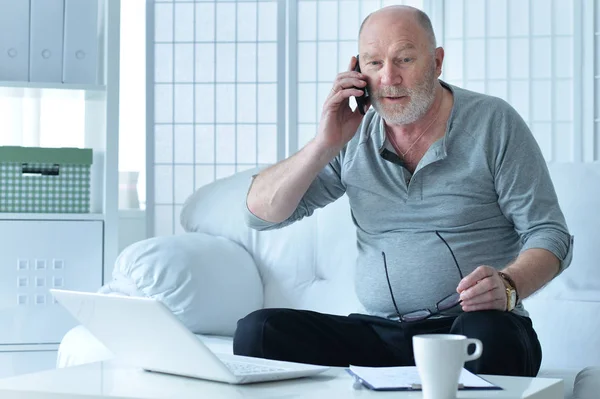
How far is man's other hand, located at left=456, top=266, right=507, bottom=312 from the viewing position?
5.31 feet

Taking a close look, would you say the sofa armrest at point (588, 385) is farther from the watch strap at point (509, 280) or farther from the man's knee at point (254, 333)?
the man's knee at point (254, 333)

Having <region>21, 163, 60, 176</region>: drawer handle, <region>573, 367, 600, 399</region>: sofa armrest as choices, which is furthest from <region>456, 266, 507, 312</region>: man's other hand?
<region>21, 163, 60, 176</region>: drawer handle

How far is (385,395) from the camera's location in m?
1.23

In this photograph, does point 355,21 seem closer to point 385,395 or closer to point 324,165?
point 324,165

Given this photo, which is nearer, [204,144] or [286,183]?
[286,183]

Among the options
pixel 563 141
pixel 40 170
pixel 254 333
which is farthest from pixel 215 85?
pixel 254 333

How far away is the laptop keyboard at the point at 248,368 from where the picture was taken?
1.35m

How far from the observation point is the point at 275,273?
106 inches

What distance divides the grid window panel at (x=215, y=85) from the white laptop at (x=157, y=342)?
82.8 inches

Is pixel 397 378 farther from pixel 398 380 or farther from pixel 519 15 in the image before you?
pixel 519 15

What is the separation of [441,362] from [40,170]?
218 centimetres

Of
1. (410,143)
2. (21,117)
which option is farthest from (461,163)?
(21,117)

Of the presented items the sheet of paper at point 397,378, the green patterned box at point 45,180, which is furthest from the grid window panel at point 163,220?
the sheet of paper at point 397,378

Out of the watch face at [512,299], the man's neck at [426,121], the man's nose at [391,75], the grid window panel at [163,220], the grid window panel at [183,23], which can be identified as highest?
the grid window panel at [183,23]
